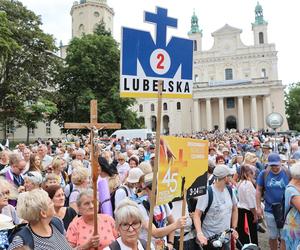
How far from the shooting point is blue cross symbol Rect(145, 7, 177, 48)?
397 centimetres

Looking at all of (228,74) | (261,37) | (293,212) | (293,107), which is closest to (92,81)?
(293,212)

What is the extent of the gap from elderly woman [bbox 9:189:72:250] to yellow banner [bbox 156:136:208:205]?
979 mm

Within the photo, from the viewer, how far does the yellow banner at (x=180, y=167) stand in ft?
11.4

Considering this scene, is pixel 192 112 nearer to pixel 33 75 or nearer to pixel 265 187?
pixel 33 75

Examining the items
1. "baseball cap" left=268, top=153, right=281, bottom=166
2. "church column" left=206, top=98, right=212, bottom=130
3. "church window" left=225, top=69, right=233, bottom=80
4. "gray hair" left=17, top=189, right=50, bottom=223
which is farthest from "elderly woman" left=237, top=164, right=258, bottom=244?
"church window" left=225, top=69, right=233, bottom=80

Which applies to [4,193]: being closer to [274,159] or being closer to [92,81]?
[274,159]

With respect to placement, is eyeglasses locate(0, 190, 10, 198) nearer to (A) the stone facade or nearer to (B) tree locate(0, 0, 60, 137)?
(B) tree locate(0, 0, 60, 137)

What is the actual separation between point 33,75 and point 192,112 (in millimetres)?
43482

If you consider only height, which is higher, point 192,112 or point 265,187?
point 192,112

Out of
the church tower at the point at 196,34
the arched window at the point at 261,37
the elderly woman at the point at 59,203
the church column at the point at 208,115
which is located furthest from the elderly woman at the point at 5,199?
the arched window at the point at 261,37

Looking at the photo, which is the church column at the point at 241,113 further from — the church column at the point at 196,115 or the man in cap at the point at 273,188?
the man in cap at the point at 273,188

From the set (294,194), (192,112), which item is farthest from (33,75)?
(192,112)

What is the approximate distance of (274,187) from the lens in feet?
18.6

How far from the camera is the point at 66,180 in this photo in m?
7.69
